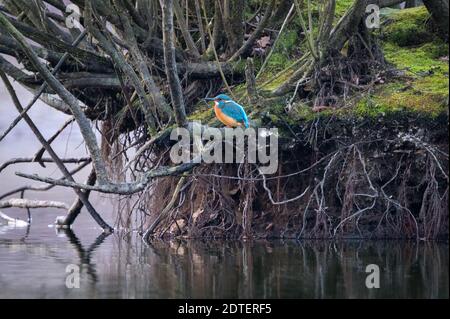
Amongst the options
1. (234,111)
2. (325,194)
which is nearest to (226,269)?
(234,111)

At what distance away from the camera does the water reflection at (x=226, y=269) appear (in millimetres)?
5941

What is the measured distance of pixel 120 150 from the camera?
11.3 metres

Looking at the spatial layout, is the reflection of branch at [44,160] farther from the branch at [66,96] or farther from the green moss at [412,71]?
the green moss at [412,71]

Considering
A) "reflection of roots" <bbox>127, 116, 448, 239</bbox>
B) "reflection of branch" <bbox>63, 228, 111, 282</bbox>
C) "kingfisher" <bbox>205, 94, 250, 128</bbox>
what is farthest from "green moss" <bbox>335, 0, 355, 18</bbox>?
"reflection of branch" <bbox>63, 228, 111, 282</bbox>

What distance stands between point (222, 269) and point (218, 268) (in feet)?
0.22

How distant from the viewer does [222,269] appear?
7129 mm

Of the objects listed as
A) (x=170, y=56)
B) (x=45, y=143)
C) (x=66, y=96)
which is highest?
(x=170, y=56)

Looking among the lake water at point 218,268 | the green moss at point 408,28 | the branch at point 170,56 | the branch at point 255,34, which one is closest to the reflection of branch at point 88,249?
the lake water at point 218,268

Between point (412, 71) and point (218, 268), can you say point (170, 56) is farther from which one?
point (412, 71)

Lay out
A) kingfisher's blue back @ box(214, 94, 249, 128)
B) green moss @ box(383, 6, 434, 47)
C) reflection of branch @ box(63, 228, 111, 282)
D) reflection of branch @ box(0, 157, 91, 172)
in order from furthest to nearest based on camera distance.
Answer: reflection of branch @ box(0, 157, 91, 172) → green moss @ box(383, 6, 434, 47) → kingfisher's blue back @ box(214, 94, 249, 128) → reflection of branch @ box(63, 228, 111, 282)

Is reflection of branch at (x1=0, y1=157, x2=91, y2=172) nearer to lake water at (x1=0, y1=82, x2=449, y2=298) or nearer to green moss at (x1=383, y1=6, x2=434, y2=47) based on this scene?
lake water at (x1=0, y1=82, x2=449, y2=298)

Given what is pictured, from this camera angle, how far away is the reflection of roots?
8.98 meters
